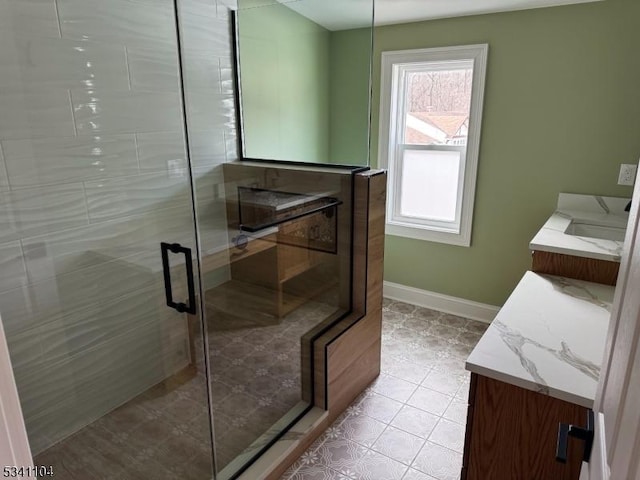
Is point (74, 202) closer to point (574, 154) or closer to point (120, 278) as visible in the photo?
point (120, 278)

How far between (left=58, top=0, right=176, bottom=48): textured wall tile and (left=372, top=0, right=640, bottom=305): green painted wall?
1677mm

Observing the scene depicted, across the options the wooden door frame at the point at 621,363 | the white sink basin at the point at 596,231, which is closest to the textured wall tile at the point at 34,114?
the wooden door frame at the point at 621,363

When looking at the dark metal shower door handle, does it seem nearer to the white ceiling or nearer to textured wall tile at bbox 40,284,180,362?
textured wall tile at bbox 40,284,180,362

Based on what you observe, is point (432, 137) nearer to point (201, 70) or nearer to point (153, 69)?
point (201, 70)

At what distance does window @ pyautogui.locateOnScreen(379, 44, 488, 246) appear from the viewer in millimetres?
2990

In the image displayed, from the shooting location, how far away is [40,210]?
5.77 feet

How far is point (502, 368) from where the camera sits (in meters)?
1.22

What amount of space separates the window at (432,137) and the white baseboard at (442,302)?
46cm

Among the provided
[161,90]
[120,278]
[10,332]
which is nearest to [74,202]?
[120,278]

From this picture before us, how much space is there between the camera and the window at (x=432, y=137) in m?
2.99

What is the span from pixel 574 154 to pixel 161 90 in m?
2.49

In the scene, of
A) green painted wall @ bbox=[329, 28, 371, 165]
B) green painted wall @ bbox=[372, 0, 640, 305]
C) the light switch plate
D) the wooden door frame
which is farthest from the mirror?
the wooden door frame

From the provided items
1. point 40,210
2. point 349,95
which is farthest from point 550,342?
point 349,95

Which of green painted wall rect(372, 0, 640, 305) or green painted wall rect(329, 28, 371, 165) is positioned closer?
green painted wall rect(372, 0, 640, 305)
